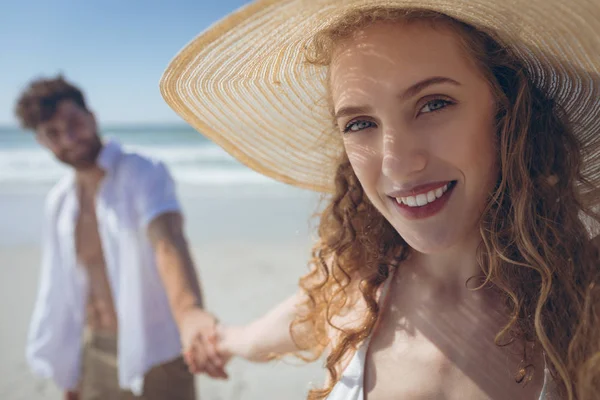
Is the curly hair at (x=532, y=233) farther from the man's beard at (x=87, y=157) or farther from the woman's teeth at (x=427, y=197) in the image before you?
the man's beard at (x=87, y=157)

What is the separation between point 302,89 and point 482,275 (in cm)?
85

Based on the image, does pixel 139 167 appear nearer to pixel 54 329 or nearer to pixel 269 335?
pixel 54 329

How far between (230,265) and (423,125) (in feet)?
22.0

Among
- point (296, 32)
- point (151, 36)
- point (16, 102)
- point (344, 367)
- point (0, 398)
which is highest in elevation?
point (151, 36)

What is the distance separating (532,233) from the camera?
1.38 m

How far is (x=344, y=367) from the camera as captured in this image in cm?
151

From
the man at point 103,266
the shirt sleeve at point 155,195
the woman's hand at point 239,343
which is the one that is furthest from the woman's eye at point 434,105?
the shirt sleeve at point 155,195

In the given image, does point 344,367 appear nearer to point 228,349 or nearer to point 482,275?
point 482,275

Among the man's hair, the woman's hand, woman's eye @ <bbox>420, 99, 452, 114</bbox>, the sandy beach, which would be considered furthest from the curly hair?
the man's hair

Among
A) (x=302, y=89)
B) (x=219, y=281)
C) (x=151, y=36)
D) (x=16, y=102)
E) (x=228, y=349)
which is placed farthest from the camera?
(x=151, y=36)

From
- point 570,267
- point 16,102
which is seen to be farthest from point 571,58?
point 16,102

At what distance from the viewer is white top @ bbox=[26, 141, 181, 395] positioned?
9.82ft

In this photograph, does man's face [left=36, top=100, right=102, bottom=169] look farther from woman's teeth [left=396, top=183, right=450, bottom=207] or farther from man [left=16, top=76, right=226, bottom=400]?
woman's teeth [left=396, top=183, right=450, bottom=207]

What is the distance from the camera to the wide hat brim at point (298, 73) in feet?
4.24
